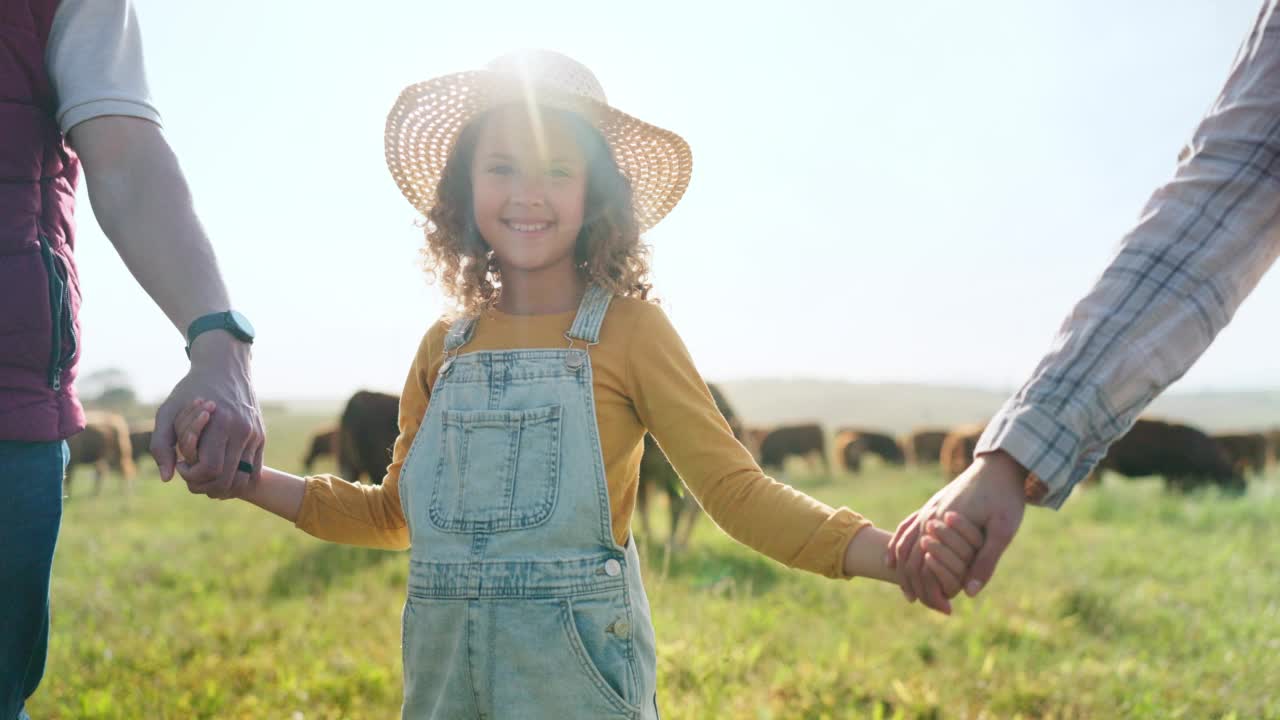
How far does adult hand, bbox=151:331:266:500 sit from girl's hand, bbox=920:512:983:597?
132 cm

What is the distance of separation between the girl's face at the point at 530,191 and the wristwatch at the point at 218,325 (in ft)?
2.18

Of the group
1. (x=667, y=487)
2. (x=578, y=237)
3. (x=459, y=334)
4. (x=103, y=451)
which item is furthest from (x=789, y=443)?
(x=459, y=334)

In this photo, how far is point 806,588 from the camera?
22.1ft

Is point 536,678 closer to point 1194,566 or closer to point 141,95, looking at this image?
point 141,95

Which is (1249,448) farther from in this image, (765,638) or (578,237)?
(578,237)

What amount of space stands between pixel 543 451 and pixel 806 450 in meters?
27.3

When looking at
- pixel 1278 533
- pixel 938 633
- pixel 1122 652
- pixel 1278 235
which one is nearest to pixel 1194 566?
pixel 1278 533

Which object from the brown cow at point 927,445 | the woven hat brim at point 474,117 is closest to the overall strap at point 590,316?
the woven hat brim at point 474,117

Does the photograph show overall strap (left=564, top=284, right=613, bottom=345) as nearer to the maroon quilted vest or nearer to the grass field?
the maroon quilted vest

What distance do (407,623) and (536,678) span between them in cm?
37

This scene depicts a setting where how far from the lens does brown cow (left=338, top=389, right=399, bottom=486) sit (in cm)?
844

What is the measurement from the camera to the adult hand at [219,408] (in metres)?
1.69

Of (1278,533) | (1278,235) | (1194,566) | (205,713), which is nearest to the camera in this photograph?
(1278,235)

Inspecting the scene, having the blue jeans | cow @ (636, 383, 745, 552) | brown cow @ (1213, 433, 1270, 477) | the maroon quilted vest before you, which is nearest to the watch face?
the maroon quilted vest
